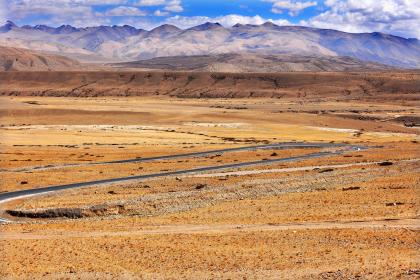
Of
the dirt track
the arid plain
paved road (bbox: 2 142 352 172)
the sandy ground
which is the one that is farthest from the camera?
paved road (bbox: 2 142 352 172)

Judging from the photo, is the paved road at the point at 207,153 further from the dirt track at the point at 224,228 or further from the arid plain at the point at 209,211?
the dirt track at the point at 224,228

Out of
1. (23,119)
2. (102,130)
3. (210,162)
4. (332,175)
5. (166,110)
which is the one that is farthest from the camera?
(166,110)

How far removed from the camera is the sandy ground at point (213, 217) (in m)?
24.6

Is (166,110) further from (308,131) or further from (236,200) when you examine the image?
(236,200)

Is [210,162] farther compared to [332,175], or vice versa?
[210,162]

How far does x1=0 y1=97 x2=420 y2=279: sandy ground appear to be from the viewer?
80.7 feet

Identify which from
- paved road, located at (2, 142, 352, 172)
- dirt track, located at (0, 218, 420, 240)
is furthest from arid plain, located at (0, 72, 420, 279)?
paved road, located at (2, 142, 352, 172)

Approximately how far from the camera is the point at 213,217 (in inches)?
1453

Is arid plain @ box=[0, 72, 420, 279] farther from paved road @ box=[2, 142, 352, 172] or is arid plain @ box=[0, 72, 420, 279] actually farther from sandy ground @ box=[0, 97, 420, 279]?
paved road @ box=[2, 142, 352, 172]

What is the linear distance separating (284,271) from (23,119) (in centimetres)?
11477

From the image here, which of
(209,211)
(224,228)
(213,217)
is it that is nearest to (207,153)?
(209,211)

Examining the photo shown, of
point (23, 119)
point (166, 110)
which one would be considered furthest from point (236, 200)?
point (166, 110)

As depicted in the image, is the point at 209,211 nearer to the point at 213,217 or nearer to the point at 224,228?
the point at 213,217

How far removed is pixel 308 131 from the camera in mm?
112188
